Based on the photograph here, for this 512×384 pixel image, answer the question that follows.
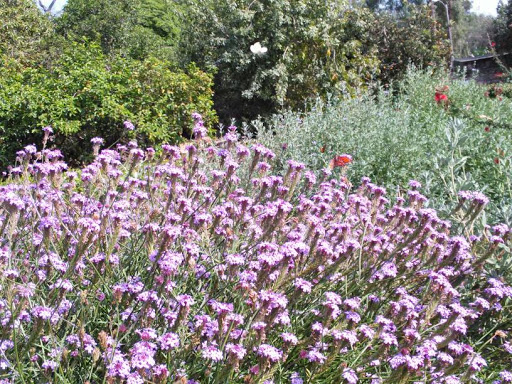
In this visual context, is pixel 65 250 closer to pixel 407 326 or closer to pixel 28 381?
pixel 28 381

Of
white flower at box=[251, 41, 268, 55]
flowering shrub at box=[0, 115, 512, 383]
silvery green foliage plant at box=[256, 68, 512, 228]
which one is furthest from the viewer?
white flower at box=[251, 41, 268, 55]

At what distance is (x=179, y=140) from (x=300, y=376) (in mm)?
6434

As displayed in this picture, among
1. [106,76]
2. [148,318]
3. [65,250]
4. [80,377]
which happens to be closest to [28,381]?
[80,377]

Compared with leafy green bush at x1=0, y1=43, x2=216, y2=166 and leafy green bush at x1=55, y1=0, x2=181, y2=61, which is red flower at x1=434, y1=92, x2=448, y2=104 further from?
Answer: leafy green bush at x1=55, y1=0, x2=181, y2=61

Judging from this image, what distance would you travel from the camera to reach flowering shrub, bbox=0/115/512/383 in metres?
1.73

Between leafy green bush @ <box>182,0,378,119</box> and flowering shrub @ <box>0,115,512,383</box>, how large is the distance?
283 inches

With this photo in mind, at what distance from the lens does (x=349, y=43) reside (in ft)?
36.6

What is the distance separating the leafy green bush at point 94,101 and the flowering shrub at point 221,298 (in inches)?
181

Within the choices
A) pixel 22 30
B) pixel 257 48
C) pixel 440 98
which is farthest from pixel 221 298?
pixel 22 30

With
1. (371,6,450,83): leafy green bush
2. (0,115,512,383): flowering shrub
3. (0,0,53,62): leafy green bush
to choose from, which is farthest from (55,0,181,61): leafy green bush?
(0,115,512,383): flowering shrub

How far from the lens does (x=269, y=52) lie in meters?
9.84

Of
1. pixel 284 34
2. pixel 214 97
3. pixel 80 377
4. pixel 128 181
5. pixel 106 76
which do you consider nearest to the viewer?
pixel 80 377

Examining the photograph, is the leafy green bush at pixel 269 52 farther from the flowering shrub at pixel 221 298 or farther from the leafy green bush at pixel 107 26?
the flowering shrub at pixel 221 298

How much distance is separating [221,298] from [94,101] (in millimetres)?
5791
